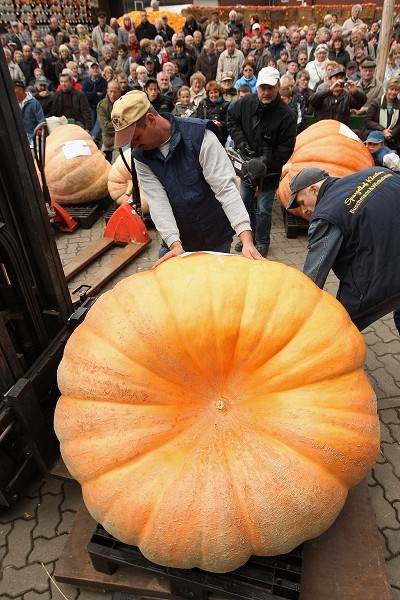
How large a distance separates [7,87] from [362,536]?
2.82m

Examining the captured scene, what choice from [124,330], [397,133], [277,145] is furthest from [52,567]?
[397,133]

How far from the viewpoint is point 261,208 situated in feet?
16.0

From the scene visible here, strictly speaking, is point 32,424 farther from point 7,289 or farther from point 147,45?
→ point 147,45

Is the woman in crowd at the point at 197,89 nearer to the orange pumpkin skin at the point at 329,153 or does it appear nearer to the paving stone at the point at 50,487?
the orange pumpkin skin at the point at 329,153

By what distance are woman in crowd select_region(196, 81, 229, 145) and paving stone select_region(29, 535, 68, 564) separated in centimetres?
573

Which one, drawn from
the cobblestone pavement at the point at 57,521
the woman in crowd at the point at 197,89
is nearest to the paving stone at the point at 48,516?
the cobblestone pavement at the point at 57,521

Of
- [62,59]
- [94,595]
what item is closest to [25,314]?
[94,595]

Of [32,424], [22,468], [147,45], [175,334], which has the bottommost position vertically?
[22,468]

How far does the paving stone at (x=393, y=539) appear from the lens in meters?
2.30

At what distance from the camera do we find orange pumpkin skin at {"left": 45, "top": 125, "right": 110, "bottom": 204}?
5875 mm

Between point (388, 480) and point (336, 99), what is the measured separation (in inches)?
223

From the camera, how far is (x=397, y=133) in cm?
620

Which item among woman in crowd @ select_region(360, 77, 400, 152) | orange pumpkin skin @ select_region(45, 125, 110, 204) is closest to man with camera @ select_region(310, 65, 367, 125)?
woman in crowd @ select_region(360, 77, 400, 152)

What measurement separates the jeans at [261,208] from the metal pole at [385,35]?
5.61 m
